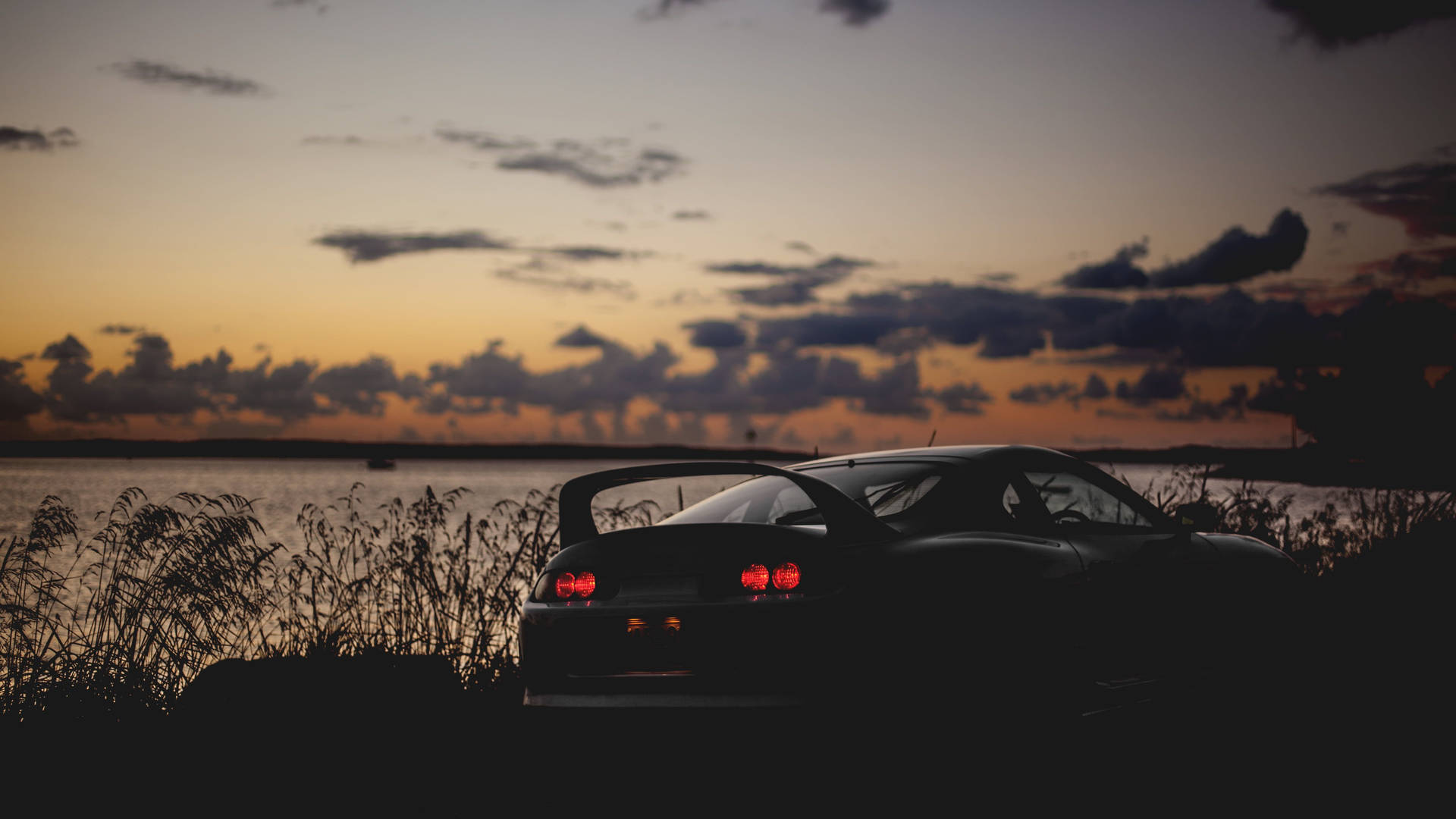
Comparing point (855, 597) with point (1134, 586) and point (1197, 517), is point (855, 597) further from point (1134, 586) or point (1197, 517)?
point (1197, 517)

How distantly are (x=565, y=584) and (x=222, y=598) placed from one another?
4371 mm

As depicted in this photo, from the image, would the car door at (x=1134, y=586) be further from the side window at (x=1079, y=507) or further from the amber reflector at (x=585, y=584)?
the amber reflector at (x=585, y=584)

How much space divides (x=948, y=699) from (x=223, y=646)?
5701 mm

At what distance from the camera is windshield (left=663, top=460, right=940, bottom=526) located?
466 centimetres

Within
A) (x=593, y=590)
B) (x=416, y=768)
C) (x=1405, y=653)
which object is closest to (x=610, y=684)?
(x=593, y=590)

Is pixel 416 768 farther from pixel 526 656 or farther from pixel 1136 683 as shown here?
pixel 1136 683

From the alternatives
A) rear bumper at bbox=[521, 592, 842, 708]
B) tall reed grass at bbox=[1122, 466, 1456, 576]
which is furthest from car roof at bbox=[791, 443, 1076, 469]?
tall reed grass at bbox=[1122, 466, 1456, 576]

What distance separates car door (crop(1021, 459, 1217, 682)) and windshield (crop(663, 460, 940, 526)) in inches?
23.1

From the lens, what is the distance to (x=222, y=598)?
293 inches

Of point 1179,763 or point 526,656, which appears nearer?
point 526,656

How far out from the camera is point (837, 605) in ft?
12.4

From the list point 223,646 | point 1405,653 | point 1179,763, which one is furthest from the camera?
point 1405,653

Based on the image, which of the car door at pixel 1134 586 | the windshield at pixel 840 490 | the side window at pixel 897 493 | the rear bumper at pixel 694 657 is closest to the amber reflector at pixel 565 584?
the rear bumper at pixel 694 657

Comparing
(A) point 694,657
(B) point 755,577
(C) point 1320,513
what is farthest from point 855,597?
(C) point 1320,513
